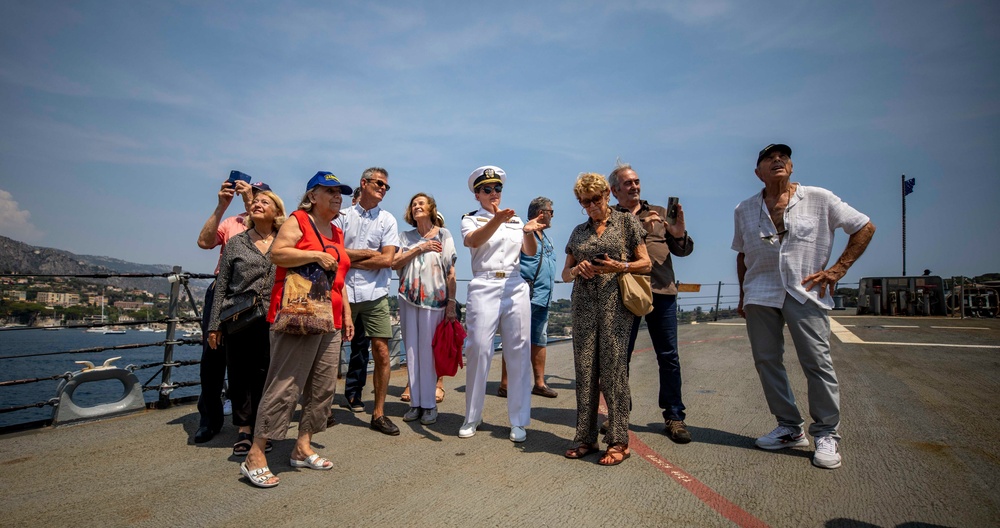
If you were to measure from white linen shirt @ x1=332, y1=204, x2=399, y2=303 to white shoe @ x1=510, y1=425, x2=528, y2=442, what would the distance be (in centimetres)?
175

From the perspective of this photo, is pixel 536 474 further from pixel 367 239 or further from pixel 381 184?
pixel 381 184

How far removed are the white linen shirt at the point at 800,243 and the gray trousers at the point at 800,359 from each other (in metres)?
0.09

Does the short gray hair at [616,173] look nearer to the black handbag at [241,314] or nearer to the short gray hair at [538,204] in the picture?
the short gray hair at [538,204]

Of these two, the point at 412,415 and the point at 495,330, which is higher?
the point at 495,330

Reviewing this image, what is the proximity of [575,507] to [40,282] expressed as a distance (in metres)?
5.57

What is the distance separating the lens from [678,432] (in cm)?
382

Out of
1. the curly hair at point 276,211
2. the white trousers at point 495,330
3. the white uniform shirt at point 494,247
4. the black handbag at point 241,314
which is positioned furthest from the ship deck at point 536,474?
the curly hair at point 276,211

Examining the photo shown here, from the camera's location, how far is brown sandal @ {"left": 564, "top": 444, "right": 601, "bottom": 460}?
3494mm

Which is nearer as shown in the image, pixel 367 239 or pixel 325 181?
pixel 325 181

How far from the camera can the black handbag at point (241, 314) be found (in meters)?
3.70

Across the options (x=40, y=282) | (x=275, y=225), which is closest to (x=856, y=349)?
(x=275, y=225)

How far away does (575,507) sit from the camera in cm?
264

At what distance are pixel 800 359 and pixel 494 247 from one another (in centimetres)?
239

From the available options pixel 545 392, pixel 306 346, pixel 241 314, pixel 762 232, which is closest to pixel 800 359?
pixel 762 232
